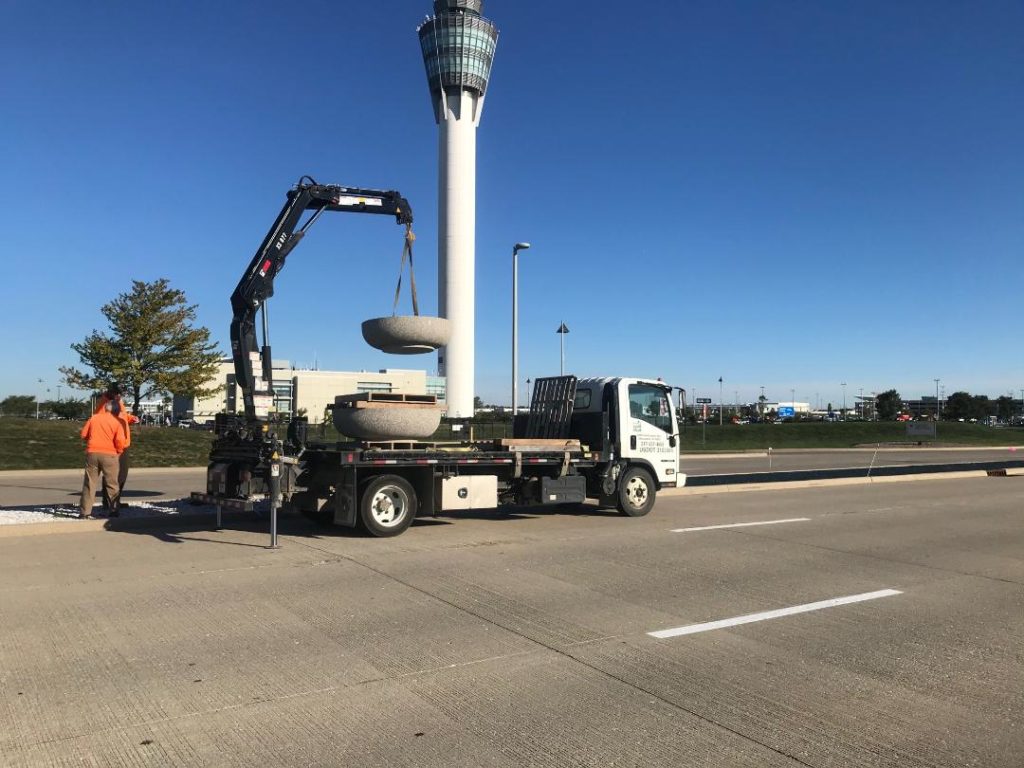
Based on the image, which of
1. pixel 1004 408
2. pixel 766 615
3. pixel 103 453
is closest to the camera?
pixel 766 615

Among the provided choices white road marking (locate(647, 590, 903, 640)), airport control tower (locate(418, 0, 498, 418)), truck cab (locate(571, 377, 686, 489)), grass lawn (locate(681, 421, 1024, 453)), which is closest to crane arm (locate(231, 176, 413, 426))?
truck cab (locate(571, 377, 686, 489))

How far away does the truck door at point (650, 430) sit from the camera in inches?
524

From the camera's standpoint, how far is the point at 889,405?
12750 centimetres

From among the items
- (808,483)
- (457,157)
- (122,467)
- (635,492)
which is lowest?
(808,483)

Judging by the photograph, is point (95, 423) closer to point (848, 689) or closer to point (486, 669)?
point (486, 669)

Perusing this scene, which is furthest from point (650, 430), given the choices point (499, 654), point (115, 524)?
point (499, 654)

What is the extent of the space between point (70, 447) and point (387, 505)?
22168mm

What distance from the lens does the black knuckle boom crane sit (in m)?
10.5

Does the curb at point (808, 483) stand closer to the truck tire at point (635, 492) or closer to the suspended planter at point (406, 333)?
the truck tire at point (635, 492)

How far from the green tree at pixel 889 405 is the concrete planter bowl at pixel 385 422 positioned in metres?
128

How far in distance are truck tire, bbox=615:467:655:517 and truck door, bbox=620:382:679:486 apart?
0.21 metres

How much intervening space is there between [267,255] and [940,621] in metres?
9.95

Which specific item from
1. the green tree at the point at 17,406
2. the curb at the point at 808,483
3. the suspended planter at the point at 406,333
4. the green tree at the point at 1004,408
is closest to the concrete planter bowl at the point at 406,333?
the suspended planter at the point at 406,333

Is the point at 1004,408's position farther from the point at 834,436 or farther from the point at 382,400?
the point at 382,400
